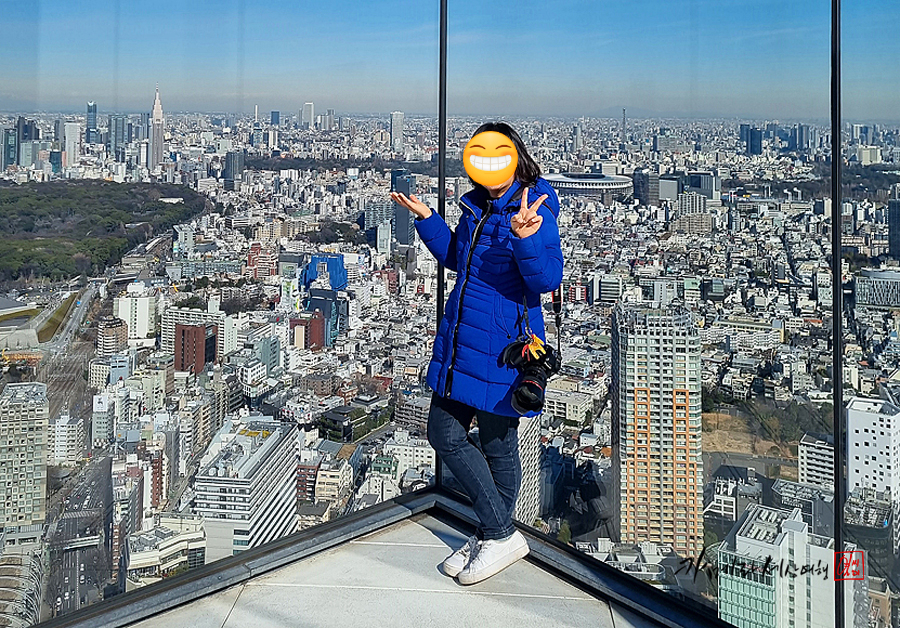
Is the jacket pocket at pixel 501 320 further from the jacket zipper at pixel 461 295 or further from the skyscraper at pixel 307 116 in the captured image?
the skyscraper at pixel 307 116

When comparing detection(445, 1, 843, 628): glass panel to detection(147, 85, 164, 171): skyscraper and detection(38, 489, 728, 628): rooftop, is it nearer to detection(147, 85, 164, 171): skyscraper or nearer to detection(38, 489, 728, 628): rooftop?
detection(38, 489, 728, 628): rooftop

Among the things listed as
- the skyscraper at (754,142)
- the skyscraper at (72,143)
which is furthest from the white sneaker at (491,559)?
the skyscraper at (72,143)

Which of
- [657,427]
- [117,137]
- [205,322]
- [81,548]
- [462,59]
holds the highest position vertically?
[462,59]

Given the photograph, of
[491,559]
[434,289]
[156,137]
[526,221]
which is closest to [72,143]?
[156,137]

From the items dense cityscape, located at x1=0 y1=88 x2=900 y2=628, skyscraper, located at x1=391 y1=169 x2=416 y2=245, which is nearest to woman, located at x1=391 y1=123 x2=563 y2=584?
dense cityscape, located at x1=0 y1=88 x2=900 y2=628

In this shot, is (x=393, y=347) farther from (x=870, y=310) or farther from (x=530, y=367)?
(x=870, y=310)

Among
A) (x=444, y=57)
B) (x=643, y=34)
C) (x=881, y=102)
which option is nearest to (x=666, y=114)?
(x=643, y=34)
